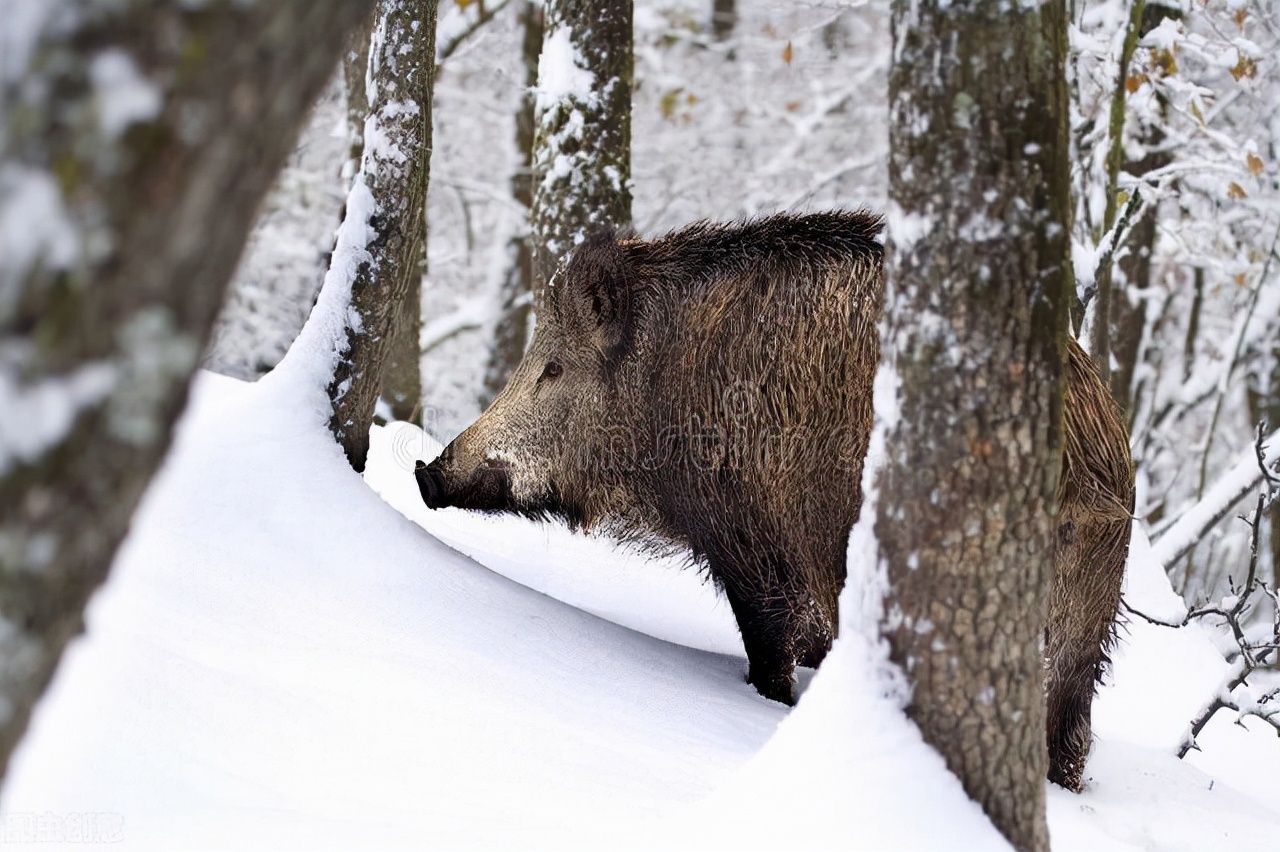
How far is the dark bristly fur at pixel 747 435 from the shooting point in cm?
353

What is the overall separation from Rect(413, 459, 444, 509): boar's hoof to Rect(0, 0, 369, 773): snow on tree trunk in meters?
3.74

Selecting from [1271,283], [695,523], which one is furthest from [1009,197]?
[1271,283]

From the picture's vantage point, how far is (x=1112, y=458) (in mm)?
3465

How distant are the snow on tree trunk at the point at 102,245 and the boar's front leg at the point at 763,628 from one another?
3318 millimetres

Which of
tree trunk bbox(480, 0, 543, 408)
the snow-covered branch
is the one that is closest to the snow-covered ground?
the snow-covered branch

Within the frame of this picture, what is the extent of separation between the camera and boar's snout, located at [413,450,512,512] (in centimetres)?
479

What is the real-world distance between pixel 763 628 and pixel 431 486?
150 centimetres

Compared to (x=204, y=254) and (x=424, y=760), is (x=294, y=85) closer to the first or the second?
(x=204, y=254)

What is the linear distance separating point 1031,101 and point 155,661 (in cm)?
224

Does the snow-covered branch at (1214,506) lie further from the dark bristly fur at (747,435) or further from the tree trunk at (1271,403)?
the tree trunk at (1271,403)

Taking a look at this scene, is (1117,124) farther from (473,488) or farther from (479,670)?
(479,670)

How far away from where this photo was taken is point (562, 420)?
4703 mm

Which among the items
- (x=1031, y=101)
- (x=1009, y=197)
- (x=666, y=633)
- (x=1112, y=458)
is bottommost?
(x=666, y=633)

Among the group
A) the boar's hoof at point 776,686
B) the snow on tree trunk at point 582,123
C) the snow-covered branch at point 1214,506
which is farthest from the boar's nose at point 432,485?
the snow-covered branch at point 1214,506
